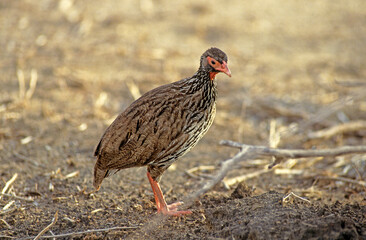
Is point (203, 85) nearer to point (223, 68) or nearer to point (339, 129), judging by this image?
point (223, 68)

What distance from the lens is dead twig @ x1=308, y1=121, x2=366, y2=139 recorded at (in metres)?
7.33

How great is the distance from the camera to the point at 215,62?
16.3 feet

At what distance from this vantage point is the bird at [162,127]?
15.9 ft

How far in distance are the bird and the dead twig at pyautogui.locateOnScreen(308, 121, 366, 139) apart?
282 centimetres

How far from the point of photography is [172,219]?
15.4 ft


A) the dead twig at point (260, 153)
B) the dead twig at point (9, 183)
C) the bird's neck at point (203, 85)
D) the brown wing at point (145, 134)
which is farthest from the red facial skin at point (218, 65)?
the dead twig at point (9, 183)

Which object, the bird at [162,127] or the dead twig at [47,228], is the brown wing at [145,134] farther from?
the dead twig at [47,228]

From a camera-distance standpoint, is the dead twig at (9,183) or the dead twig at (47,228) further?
the dead twig at (9,183)

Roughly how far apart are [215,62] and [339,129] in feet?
10.5

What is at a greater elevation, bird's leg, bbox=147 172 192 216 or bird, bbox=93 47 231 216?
bird, bbox=93 47 231 216

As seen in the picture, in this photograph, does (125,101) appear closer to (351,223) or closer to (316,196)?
(316,196)

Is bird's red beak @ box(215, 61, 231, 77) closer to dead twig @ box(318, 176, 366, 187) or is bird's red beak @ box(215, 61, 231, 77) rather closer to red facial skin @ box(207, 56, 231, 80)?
red facial skin @ box(207, 56, 231, 80)

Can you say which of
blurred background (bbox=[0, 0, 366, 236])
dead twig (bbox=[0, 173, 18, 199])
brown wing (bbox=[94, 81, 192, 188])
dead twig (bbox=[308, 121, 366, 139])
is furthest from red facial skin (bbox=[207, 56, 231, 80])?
dead twig (bbox=[308, 121, 366, 139])

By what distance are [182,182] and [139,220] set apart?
1274 millimetres
